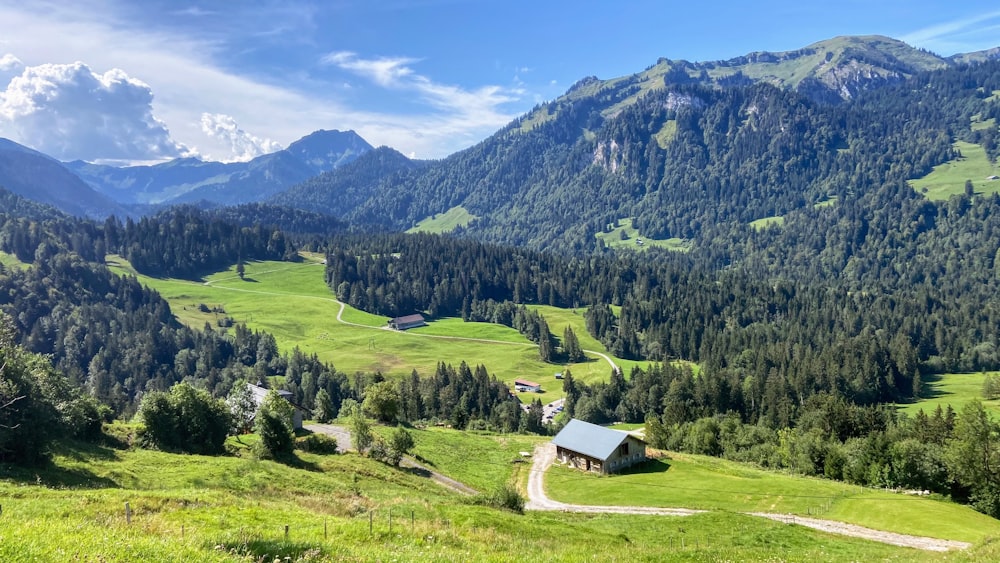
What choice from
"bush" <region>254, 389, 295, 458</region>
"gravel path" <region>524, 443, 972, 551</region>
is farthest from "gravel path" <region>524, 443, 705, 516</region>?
"bush" <region>254, 389, 295, 458</region>

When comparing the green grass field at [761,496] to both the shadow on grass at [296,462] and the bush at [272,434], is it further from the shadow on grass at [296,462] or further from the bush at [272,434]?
the bush at [272,434]

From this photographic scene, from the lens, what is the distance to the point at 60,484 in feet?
128

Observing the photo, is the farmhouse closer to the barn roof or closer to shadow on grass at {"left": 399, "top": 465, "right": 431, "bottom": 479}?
the barn roof

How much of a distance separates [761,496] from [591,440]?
3028 centimetres

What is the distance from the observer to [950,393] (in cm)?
16125

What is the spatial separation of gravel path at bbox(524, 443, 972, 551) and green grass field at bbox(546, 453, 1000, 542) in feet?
4.64

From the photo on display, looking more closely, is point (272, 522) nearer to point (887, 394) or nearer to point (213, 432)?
point (213, 432)

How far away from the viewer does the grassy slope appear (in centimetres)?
1684

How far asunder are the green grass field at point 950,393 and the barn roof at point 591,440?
102 metres

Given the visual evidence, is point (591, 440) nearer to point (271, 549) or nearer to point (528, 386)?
point (271, 549)

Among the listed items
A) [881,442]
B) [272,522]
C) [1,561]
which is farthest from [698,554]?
[881,442]

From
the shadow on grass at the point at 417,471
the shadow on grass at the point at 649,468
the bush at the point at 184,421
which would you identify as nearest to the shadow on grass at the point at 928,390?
the shadow on grass at the point at 649,468

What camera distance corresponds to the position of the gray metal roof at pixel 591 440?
87500mm

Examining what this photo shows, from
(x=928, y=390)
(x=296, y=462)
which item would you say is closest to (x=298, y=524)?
(x=296, y=462)
